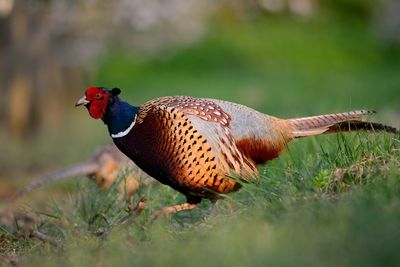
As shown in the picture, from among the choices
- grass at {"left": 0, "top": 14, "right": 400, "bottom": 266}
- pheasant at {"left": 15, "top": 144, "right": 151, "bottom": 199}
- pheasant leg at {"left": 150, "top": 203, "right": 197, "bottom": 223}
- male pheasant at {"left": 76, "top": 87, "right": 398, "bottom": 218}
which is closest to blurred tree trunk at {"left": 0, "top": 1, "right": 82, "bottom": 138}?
pheasant at {"left": 15, "top": 144, "right": 151, "bottom": 199}

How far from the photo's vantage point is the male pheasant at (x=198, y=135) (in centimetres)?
607

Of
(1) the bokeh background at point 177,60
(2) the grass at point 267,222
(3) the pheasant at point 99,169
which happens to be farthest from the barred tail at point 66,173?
(1) the bokeh background at point 177,60

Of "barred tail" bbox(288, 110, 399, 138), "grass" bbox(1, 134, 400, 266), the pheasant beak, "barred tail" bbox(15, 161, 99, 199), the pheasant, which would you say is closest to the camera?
"grass" bbox(1, 134, 400, 266)

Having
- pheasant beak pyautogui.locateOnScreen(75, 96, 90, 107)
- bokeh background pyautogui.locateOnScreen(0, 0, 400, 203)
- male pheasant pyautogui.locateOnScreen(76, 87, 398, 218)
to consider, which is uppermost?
pheasant beak pyautogui.locateOnScreen(75, 96, 90, 107)

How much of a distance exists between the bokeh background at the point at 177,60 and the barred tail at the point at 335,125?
1.36 feet

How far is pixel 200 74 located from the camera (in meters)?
31.7

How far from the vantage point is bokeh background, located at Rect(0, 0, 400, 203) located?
17125 mm

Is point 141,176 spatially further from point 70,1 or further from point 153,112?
point 70,1

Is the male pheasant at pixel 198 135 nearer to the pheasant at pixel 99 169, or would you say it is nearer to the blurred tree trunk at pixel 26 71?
the pheasant at pixel 99 169

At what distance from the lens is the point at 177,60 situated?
33438 millimetres

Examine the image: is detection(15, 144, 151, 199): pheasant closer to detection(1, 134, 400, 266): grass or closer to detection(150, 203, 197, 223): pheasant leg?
detection(1, 134, 400, 266): grass

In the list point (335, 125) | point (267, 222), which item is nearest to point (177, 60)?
point (335, 125)

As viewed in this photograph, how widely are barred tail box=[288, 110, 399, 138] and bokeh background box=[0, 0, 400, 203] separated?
0.42m

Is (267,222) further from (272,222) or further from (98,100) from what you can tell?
(98,100)
